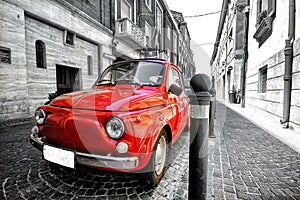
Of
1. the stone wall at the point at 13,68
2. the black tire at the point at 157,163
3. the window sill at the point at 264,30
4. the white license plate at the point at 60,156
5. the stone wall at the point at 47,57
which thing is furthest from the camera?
the window sill at the point at 264,30

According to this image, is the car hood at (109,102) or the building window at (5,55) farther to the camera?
the building window at (5,55)

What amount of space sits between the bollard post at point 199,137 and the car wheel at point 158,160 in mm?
455

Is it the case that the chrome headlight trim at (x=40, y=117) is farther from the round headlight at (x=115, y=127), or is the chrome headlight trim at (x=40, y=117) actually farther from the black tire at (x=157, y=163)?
the black tire at (x=157, y=163)

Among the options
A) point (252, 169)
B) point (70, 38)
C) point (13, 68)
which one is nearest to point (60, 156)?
point (252, 169)

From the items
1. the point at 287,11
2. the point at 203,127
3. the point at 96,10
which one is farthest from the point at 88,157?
the point at 96,10

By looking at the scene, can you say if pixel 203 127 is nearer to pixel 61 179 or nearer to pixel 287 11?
pixel 61 179

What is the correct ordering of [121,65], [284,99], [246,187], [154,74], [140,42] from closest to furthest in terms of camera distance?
[246,187] → [154,74] → [121,65] → [284,99] → [140,42]

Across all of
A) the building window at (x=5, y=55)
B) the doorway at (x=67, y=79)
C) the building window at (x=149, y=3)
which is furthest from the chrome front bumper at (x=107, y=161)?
the building window at (x=149, y=3)

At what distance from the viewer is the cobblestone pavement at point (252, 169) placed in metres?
1.89

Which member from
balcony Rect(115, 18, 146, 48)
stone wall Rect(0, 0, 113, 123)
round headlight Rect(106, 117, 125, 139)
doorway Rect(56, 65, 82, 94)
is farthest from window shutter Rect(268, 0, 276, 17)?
doorway Rect(56, 65, 82, 94)

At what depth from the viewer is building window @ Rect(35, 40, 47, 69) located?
19.8 ft

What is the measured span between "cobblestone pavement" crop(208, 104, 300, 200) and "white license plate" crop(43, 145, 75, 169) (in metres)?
1.58

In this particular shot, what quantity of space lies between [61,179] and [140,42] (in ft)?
41.8

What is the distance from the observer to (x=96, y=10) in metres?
9.09
